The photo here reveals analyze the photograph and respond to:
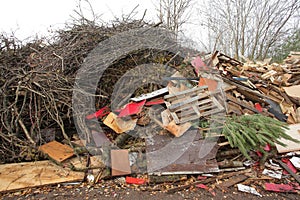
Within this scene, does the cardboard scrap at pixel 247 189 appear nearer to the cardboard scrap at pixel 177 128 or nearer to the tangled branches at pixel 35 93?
the cardboard scrap at pixel 177 128

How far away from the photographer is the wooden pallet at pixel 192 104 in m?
2.82

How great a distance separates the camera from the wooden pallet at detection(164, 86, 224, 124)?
111 inches

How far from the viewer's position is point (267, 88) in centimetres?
427

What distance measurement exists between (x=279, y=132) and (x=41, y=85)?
11.6ft

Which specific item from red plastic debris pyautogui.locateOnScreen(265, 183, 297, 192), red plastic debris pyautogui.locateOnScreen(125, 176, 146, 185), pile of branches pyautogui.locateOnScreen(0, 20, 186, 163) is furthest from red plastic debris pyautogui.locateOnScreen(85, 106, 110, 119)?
red plastic debris pyautogui.locateOnScreen(265, 183, 297, 192)

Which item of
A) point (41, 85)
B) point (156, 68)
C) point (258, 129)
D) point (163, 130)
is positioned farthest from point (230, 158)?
point (41, 85)

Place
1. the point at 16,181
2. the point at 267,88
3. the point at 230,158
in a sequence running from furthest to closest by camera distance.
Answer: the point at 267,88
the point at 230,158
the point at 16,181

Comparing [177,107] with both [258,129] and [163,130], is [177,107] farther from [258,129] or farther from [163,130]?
[258,129]

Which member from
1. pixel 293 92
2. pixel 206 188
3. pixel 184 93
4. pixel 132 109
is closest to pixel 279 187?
pixel 206 188

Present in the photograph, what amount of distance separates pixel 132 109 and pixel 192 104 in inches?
38.3

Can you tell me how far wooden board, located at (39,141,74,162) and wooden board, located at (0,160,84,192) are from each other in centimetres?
11

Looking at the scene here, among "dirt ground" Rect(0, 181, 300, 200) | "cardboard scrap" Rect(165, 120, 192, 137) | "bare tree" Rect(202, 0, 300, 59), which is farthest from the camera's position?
"bare tree" Rect(202, 0, 300, 59)

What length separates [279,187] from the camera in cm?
209

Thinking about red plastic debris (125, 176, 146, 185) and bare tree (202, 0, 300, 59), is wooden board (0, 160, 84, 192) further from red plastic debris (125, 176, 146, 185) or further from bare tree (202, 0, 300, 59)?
bare tree (202, 0, 300, 59)
